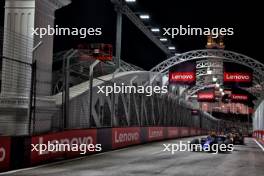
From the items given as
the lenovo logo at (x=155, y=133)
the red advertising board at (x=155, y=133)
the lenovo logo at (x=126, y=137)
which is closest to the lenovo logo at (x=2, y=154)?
the lenovo logo at (x=126, y=137)

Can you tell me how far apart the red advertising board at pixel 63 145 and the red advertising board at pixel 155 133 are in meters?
11.5

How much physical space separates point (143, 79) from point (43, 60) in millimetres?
16803

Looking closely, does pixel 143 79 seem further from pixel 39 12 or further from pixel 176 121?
pixel 39 12

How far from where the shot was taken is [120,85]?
72.3 ft

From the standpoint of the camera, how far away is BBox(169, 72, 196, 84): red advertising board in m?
33.8

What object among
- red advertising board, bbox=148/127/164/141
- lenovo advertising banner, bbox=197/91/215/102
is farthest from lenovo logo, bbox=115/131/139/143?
lenovo advertising banner, bbox=197/91/215/102

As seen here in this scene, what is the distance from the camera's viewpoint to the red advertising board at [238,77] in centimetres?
3347

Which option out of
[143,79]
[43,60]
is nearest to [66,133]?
[43,60]

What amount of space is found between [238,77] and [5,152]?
25.8 metres

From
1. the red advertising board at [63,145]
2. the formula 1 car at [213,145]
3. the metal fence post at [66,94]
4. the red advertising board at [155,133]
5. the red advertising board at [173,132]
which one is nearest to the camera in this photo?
the red advertising board at [63,145]

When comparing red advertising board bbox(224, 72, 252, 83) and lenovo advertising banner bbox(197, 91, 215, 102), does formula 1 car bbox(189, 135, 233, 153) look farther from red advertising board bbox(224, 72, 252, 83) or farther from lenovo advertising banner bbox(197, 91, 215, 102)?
lenovo advertising banner bbox(197, 91, 215, 102)

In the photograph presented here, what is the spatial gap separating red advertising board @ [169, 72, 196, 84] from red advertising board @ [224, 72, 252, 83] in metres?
2.79

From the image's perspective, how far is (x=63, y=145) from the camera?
A: 1445 cm

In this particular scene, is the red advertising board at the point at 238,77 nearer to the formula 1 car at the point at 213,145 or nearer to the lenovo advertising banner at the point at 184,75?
the lenovo advertising banner at the point at 184,75
